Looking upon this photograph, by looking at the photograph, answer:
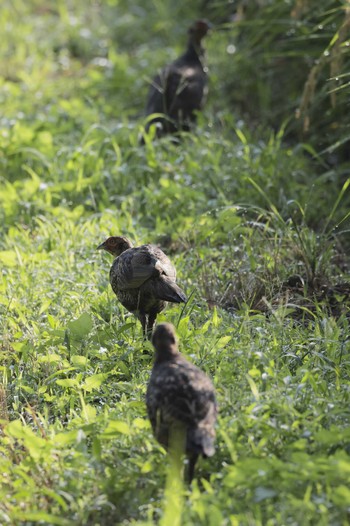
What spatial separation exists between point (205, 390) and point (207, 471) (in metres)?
0.36

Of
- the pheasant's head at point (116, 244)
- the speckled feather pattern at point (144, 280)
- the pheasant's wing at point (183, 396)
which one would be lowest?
the pheasant's head at point (116, 244)

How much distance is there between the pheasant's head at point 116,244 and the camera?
212 inches

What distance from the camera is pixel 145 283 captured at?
15.4 feet

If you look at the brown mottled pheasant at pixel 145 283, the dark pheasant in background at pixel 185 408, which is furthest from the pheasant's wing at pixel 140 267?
the dark pheasant in background at pixel 185 408

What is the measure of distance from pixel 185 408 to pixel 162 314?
1.48 metres

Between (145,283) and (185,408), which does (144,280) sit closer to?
(145,283)

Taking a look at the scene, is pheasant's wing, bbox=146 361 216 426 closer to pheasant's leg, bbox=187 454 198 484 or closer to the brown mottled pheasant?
pheasant's leg, bbox=187 454 198 484

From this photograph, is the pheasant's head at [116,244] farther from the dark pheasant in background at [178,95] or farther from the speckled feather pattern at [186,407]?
the dark pheasant in background at [178,95]

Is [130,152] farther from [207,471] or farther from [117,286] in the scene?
[207,471]

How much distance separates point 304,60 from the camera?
8320 millimetres

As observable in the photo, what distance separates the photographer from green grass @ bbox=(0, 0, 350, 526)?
137 inches

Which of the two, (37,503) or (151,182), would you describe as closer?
(37,503)

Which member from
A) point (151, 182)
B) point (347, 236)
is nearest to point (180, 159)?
point (151, 182)

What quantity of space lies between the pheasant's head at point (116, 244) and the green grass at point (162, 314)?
0.82ft
